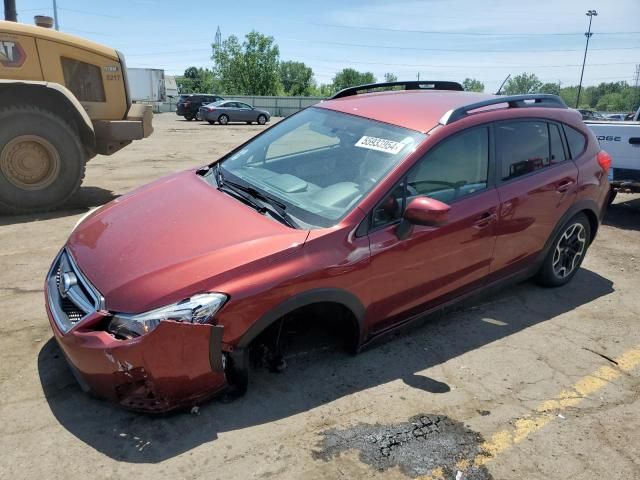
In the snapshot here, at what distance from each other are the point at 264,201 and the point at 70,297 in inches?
48.6

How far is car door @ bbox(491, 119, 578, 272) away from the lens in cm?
372

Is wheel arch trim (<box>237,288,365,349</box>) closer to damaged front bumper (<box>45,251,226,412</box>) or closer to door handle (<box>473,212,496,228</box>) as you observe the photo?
damaged front bumper (<box>45,251,226,412</box>)

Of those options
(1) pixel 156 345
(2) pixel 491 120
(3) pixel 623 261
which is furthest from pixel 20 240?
(3) pixel 623 261

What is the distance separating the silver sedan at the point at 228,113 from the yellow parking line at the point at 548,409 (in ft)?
92.7

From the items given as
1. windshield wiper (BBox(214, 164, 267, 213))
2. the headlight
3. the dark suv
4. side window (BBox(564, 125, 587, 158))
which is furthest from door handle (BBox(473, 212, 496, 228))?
the dark suv

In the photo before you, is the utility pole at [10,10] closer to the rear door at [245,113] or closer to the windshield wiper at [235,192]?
the windshield wiper at [235,192]

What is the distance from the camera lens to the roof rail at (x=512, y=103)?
341cm

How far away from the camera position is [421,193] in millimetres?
3238

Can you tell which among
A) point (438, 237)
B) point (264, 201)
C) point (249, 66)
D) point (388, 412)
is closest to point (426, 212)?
point (438, 237)

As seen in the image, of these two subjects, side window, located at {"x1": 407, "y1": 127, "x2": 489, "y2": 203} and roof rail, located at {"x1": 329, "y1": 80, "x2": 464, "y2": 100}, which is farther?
roof rail, located at {"x1": 329, "y1": 80, "x2": 464, "y2": 100}

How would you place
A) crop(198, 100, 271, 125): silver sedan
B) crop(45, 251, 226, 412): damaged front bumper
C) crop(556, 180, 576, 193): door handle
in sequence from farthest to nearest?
crop(198, 100, 271, 125): silver sedan
crop(556, 180, 576, 193): door handle
crop(45, 251, 226, 412): damaged front bumper

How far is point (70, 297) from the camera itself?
2.71 m

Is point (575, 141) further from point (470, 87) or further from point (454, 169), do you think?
point (470, 87)

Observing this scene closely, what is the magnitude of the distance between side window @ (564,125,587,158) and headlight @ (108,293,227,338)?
3438mm
